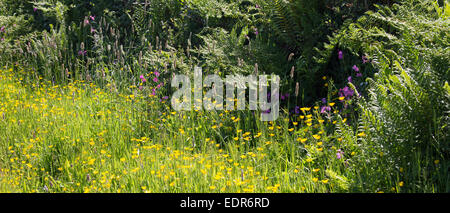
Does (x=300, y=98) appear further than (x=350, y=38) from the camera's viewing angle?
Yes

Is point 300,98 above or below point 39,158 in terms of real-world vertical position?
above

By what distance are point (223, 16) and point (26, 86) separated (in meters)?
2.45

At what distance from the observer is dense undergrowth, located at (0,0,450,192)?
2.70m

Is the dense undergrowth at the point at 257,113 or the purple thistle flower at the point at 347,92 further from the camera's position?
the purple thistle flower at the point at 347,92

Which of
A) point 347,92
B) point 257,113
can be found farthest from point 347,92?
point 257,113

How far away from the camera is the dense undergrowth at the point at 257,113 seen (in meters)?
2.70

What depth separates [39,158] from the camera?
3.70m

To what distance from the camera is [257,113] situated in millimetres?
3779

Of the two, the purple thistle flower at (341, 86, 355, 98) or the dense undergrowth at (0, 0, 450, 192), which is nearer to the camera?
the dense undergrowth at (0, 0, 450, 192)

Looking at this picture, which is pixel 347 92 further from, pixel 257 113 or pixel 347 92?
pixel 257 113

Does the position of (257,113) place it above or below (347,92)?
below
